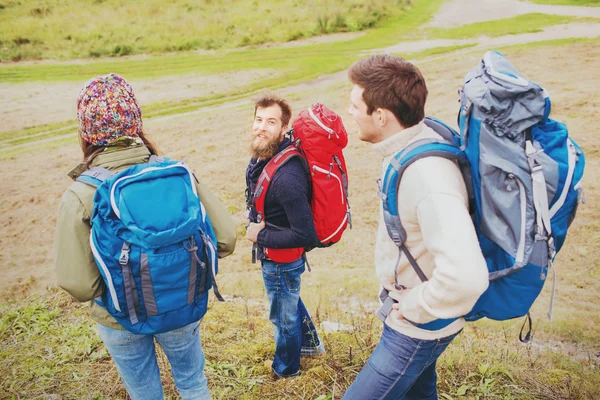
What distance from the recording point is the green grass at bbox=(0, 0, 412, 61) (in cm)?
1908

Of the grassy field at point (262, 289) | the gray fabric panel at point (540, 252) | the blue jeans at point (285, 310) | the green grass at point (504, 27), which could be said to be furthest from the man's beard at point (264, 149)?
the green grass at point (504, 27)

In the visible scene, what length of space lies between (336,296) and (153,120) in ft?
28.7

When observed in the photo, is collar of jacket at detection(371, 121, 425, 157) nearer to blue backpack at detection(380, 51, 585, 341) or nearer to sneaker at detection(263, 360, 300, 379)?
blue backpack at detection(380, 51, 585, 341)

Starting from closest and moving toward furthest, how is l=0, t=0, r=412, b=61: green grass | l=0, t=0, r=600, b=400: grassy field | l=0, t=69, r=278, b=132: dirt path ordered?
l=0, t=0, r=600, b=400: grassy field, l=0, t=69, r=278, b=132: dirt path, l=0, t=0, r=412, b=61: green grass

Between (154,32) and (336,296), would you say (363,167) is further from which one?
(154,32)

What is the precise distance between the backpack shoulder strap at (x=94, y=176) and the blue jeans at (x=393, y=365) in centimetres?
139

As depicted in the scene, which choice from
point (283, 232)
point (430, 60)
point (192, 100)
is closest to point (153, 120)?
point (192, 100)

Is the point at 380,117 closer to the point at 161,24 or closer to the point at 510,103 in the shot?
the point at 510,103

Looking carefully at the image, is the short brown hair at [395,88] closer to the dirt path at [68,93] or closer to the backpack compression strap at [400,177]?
the backpack compression strap at [400,177]

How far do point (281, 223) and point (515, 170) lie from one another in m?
1.52

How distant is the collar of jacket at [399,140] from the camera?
1953 mm

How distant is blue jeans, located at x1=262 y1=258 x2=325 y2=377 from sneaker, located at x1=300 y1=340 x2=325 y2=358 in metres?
0.23

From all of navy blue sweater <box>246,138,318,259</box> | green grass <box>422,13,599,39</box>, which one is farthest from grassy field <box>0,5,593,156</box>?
navy blue sweater <box>246,138,318,259</box>

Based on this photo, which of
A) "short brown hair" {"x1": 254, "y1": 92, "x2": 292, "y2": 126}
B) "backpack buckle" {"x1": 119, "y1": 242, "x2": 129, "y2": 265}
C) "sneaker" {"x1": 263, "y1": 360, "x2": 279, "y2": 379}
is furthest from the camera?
"sneaker" {"x1": 263, "y1": 360, "x2": 279, "y2": 379}
